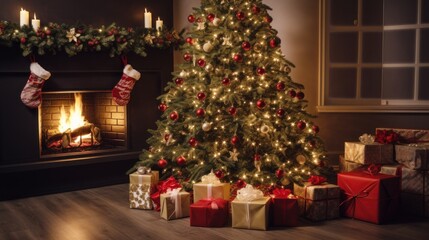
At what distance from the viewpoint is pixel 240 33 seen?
4230 mm

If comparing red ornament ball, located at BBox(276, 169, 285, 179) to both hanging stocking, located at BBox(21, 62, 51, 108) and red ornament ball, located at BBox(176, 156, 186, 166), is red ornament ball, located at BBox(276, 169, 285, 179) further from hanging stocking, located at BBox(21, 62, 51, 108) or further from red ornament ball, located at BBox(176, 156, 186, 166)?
hanging stocking, located at BBox(21, 62, 51, 108)

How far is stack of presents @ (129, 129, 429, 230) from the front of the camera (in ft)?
11.7

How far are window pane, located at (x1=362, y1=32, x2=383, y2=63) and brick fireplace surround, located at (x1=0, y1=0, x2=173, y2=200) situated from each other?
7.03 feet

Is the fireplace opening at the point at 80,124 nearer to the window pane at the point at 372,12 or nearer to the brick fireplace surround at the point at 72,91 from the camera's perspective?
the brick fireplace surround at the point at 72,91

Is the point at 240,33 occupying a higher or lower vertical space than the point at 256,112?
higher

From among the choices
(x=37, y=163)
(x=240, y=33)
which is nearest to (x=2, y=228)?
(x=37, y=163)

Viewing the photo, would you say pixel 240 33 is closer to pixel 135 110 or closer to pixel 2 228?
pixel 135 110

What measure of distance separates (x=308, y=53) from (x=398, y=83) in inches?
40.1

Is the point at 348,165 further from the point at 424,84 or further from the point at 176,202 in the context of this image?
the point at 424,84

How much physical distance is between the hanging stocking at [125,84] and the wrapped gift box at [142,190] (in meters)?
1.24

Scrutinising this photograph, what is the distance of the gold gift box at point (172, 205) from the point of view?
12.4ft

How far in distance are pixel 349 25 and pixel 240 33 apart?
1.80 meters

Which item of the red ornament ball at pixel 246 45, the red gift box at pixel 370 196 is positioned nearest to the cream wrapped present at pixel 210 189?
the red gift box at pixel 370 196

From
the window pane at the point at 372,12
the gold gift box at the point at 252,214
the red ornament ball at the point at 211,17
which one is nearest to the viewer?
the gold gift box at the point at 252,214
